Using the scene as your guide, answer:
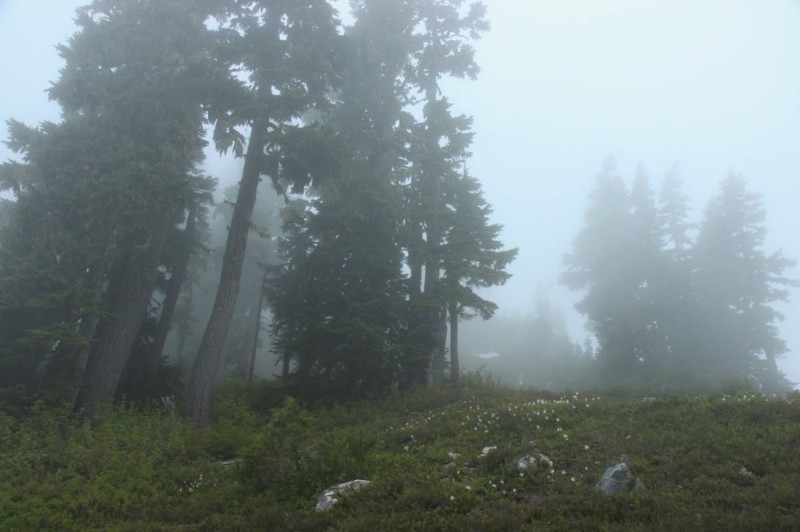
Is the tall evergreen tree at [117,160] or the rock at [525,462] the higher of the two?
the tall evergreen tree at [117,160]

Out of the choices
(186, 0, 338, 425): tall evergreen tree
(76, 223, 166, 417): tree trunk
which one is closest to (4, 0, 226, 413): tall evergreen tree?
(76, 223, 166, 417): tree trunk

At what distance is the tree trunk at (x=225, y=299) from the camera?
1461 centimetres

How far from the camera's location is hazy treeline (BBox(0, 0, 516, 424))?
1491 cm

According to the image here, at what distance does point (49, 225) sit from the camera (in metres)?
14.9

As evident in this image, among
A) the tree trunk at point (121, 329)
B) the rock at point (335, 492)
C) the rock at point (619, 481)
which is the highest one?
the tree trunk at point (121, 329)

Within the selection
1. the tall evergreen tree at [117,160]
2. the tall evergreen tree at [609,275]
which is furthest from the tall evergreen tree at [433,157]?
the tall evergreen tree at [609,275]

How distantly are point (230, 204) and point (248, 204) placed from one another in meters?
0.83

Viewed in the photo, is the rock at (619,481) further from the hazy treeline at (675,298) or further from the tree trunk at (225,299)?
the hazy treeline at (675,298)

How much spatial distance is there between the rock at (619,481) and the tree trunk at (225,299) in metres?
11.3

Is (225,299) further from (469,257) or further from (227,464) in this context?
(469,257)

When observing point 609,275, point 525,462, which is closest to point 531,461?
point 525,462

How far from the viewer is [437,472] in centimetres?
812

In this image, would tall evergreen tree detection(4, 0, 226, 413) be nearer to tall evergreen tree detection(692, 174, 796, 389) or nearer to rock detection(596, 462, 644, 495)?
rock detection(596, 462, 644, 495)

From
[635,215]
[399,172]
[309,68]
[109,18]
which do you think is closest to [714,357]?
[635,215]
